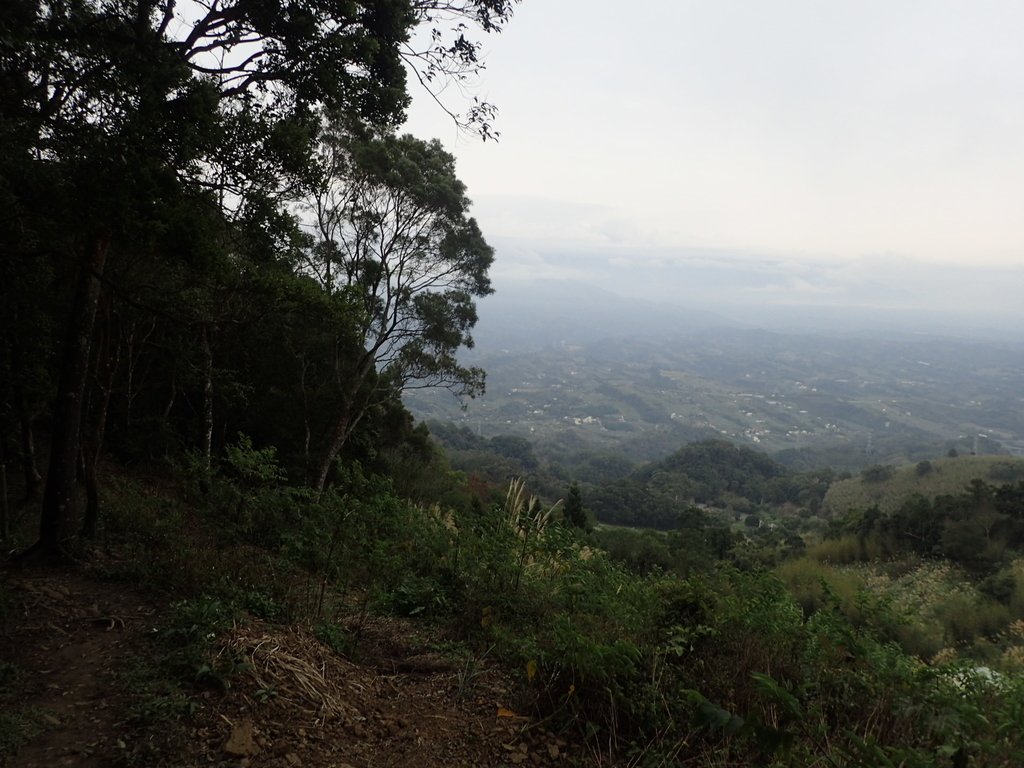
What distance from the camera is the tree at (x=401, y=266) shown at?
1040cm

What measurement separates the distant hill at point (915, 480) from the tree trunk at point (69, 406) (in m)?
46.7

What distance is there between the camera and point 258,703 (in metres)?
2.58

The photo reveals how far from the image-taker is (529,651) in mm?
3119

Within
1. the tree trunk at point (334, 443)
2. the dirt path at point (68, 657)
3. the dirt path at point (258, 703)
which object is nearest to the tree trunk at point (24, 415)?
the dirt path at point (68, 657)

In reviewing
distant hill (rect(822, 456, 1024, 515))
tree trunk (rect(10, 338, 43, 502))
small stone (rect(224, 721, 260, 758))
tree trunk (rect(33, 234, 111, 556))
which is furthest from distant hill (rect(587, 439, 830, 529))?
small stone (rect(224, 721, 260, 758))

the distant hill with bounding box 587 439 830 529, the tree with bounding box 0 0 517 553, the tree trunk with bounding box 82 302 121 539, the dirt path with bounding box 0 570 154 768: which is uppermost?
the tree with bounding box 0 0 517 553

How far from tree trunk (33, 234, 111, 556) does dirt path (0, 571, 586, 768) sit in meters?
0.43

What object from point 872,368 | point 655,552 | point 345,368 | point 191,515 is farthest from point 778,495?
point 872,368

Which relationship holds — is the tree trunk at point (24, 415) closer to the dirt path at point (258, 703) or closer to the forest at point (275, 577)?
the forest at point (275, 577)

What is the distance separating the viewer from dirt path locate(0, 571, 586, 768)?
7.50 feet

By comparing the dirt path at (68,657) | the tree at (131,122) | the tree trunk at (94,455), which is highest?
the tree at (131,122)

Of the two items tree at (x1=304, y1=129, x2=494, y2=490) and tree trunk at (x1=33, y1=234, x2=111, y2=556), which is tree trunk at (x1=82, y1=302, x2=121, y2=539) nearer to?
tree trunk at (x1=33, y1=234, x2=111, y2=556)

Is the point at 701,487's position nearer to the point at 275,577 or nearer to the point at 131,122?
the point at 275,577

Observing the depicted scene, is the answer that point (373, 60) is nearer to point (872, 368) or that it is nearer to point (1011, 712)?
point (1011, 712)
